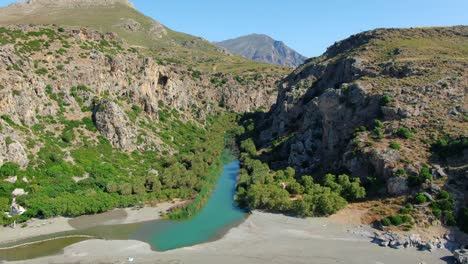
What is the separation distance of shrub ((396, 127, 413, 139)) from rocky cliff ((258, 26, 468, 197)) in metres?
0.17

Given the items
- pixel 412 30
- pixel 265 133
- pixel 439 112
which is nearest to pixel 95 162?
pixel 265 133

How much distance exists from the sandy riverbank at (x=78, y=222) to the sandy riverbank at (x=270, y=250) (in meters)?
6.33

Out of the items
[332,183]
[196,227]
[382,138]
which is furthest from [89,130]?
[382,138]

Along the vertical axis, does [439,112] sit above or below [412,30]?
below

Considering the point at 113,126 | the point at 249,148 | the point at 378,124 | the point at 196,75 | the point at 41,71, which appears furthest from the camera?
the point at 196,75

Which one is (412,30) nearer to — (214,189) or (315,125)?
(315,125)

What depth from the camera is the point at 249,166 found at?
276 feet

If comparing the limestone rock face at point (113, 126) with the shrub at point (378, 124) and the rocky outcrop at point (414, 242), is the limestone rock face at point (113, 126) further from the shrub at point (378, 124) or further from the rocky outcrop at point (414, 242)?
the rocky outcrop at point (414, 242)

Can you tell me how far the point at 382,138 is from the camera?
69.3 metres

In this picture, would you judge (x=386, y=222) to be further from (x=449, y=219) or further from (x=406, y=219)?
(x=449, y=219)

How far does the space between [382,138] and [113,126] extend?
50.8 m

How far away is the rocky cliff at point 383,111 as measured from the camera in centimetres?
6594

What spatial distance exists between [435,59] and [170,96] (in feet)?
227

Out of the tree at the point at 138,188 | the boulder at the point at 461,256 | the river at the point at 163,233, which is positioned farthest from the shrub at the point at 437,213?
the tree at the point at 138,188
